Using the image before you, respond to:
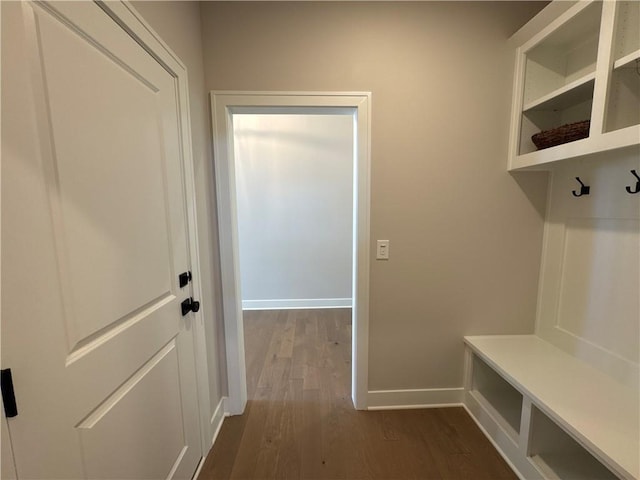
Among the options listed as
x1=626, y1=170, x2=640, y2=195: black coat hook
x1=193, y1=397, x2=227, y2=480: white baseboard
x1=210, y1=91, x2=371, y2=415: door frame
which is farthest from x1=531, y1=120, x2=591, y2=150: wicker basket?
x1=193, y1=397, x2=227, y2=480: white baseboard

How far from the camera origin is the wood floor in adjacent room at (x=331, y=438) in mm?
1431

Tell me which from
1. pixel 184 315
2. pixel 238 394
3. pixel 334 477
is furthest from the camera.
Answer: pixel 238 394

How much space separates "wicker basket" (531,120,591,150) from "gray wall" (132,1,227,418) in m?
1.87

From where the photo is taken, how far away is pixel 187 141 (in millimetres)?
1305

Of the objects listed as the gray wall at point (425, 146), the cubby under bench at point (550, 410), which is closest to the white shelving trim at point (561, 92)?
the gray wall at point (425, 146)

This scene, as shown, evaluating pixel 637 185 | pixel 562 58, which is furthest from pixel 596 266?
pixel 562 58

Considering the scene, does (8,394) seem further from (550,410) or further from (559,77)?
(559,77)

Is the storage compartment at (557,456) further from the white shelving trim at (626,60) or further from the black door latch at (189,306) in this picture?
the black door latch at (189,306)

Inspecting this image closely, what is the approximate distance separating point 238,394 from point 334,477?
0.78 m

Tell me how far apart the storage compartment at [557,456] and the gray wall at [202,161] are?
5.84ft

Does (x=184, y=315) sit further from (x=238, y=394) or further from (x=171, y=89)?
(x=171, y=89)

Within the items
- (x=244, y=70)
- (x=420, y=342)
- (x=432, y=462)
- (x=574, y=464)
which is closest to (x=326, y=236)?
(x=420, y=342)

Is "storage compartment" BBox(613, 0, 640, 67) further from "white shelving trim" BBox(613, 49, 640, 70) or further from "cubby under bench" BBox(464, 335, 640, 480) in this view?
"cubby under bench" BBox(464, 335, 640, 480)

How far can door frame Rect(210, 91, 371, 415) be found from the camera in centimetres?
158
